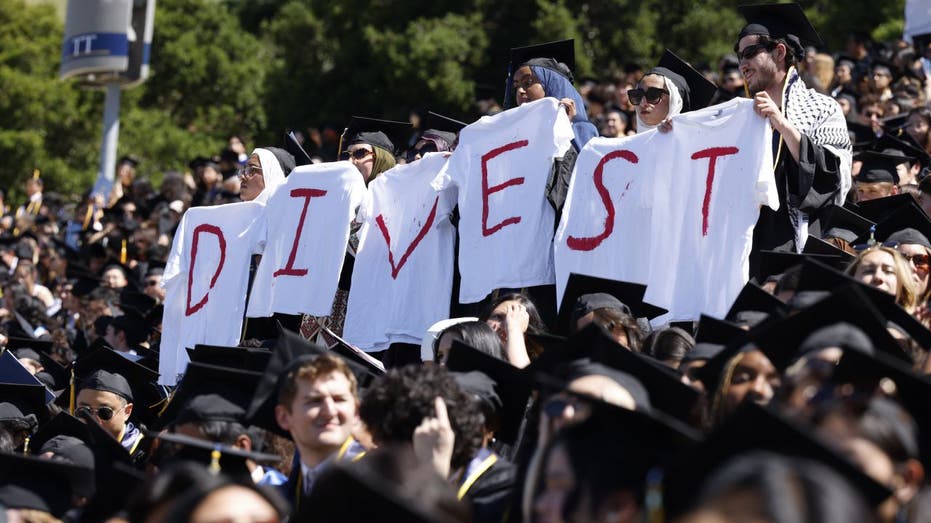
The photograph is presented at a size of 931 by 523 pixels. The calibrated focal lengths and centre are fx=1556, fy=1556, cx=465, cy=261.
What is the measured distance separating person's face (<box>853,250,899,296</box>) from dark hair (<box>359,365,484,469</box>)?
5.95 feet

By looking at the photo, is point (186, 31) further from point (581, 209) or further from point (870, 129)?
point (581, 209)

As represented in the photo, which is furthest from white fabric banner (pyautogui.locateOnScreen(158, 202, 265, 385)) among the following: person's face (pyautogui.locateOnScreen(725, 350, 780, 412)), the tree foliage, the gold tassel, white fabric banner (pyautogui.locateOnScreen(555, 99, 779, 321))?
the tree foliage

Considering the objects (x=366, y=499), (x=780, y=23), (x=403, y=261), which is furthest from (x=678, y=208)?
(x=366, y=499)

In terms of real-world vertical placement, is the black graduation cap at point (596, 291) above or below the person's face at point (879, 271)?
below

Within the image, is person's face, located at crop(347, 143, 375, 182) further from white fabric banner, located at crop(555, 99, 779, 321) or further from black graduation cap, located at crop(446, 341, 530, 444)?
black graduation cap, located at crop(446, 341, 530, 444)

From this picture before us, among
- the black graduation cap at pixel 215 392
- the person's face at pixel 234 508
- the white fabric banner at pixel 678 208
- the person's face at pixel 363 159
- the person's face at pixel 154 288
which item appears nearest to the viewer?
the person's face at pixel 234 508

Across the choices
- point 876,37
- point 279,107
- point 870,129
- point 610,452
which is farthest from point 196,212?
point 279,107

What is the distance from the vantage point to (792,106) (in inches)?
296

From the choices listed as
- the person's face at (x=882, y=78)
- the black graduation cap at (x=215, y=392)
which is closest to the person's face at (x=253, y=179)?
the black graduation cap at (x=215, y=392)

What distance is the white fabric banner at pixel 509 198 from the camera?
7.95m

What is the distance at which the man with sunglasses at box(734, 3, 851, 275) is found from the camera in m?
7.29

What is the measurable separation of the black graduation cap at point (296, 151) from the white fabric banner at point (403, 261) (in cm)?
122

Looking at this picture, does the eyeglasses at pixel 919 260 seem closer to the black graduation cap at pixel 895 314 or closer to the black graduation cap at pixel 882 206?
the black graduation cap at pixel 882 206

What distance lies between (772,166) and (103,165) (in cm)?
1613
